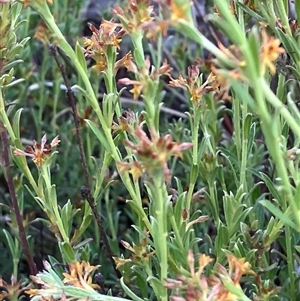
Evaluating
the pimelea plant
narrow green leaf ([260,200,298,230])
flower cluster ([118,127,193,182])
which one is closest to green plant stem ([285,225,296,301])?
the pimelea plant

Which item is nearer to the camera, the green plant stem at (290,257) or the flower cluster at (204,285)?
the flower cluster at (204,285)

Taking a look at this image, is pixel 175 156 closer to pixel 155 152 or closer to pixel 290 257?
pixel 155 152

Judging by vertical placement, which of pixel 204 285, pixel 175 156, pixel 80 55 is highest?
pixel 80 55

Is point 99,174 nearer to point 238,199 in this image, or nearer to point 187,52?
point 238,199

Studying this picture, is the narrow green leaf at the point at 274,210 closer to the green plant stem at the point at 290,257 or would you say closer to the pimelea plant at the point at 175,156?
the pimelea plant at the point at 175,156

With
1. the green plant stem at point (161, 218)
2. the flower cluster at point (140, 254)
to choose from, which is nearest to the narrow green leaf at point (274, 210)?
the green plant stem at point (161, 218)

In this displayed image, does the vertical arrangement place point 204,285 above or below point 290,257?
above

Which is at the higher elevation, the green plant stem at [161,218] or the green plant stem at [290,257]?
the green plant stem at [161,218]

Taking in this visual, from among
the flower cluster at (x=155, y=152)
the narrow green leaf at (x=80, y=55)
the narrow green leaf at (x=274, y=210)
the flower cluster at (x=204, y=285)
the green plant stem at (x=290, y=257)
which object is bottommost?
the green plant stem at (x=290, y=257)

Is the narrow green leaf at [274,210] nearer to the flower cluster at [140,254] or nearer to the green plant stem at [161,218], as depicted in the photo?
the green plant stem at [161,218]

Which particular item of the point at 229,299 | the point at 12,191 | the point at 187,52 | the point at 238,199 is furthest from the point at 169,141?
the point at 187,52

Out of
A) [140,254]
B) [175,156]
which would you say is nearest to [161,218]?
[175,156]

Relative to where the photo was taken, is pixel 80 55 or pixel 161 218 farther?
pixel 80 55
